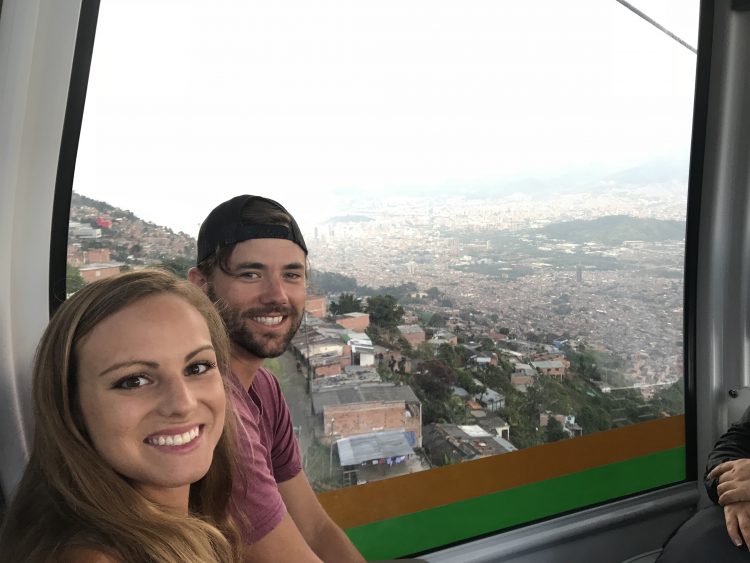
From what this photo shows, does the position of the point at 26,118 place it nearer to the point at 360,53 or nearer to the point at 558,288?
the point at 360,53

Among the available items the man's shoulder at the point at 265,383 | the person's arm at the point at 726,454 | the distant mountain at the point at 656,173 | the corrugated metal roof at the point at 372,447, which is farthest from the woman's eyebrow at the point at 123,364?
the distant mountain at the point at 656,173

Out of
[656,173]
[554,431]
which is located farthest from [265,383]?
[656,173]

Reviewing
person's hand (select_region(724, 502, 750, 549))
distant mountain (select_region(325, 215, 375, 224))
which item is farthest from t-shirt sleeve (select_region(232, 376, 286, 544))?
person's hand (select_region(724, 502, 750, 549))

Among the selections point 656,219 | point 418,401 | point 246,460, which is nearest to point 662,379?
point 656,219

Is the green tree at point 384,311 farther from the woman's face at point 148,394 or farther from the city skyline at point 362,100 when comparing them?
the woman's face at point 148,394

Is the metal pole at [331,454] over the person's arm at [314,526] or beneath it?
over

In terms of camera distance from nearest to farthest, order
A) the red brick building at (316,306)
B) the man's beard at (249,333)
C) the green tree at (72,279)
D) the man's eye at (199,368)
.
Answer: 1. the man's eye at (199,368)
2. the man's beard at (249,333)
3. the green tree at (72,279)
4. the red brick building at (316,306)
